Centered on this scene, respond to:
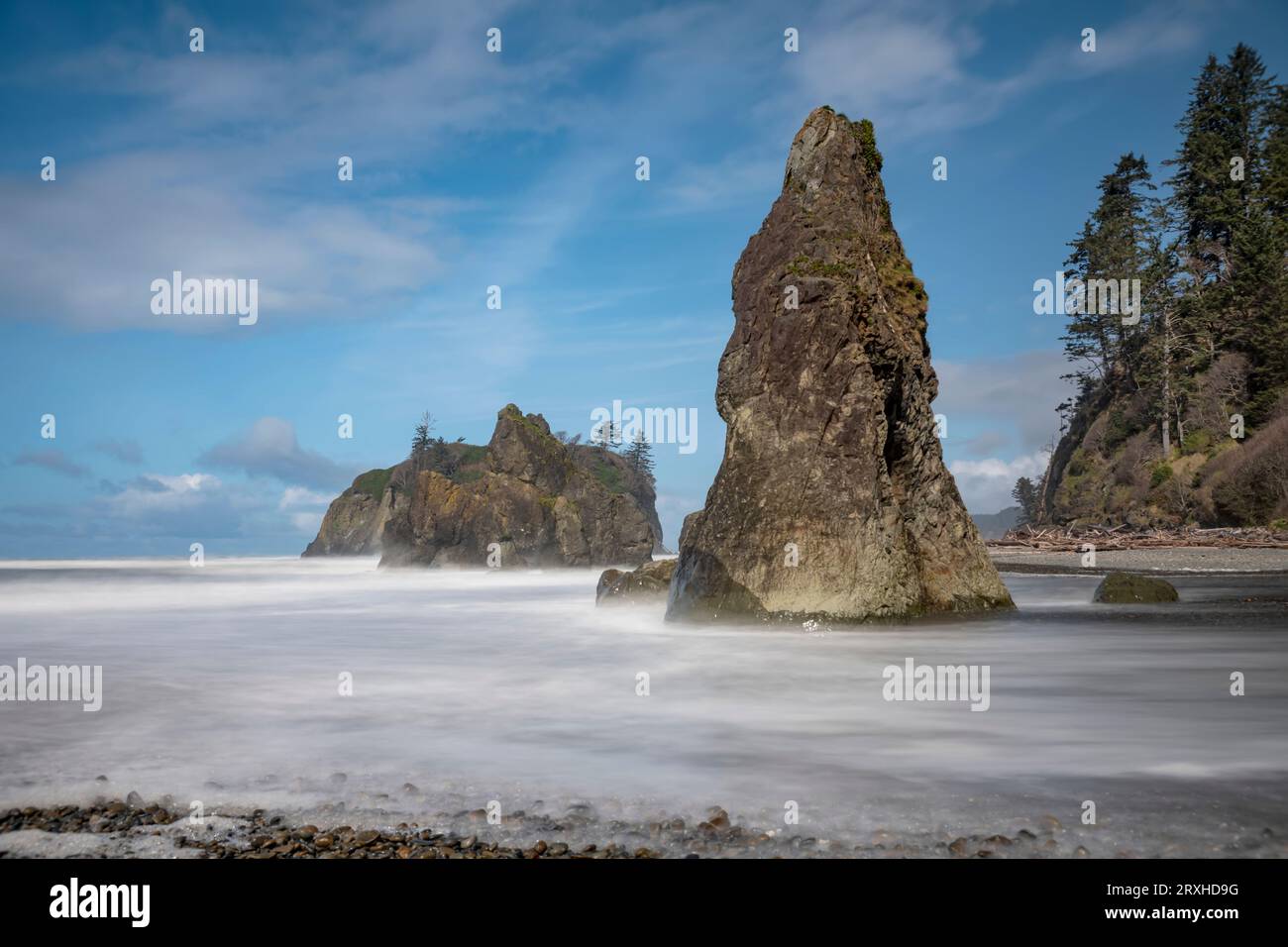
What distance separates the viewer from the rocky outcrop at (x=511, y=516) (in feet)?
206

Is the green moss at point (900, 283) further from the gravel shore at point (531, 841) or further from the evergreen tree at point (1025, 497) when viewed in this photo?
the evergreen tree at point (1025, 497)

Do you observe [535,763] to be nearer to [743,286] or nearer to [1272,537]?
[743,286]

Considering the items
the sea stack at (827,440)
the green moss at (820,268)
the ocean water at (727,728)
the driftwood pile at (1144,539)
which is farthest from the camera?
the driftwood pile at (1144,539)

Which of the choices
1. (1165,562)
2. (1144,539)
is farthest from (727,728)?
(1144,539)

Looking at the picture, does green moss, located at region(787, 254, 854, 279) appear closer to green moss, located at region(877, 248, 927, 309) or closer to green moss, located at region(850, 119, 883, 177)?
green moss, located at region(877, 248, 927, 309)

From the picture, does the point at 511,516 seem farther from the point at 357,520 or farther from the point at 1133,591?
the point at 1133,591

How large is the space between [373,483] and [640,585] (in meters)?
89.9

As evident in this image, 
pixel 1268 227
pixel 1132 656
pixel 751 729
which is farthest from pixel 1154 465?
pixel 751 729

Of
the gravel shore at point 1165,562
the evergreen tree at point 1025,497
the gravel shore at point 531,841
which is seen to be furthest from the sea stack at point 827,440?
the evergreen tree at point 1025,497

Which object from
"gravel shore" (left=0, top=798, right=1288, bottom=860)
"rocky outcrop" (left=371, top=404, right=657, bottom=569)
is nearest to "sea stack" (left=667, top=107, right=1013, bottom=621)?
"gravel shore" (left=0, top=798, right=1288, bottom=860)

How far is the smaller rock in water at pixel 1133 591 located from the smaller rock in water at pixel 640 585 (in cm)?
954

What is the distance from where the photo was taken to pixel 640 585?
826 inches

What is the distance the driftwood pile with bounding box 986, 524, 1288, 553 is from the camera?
32500mm
